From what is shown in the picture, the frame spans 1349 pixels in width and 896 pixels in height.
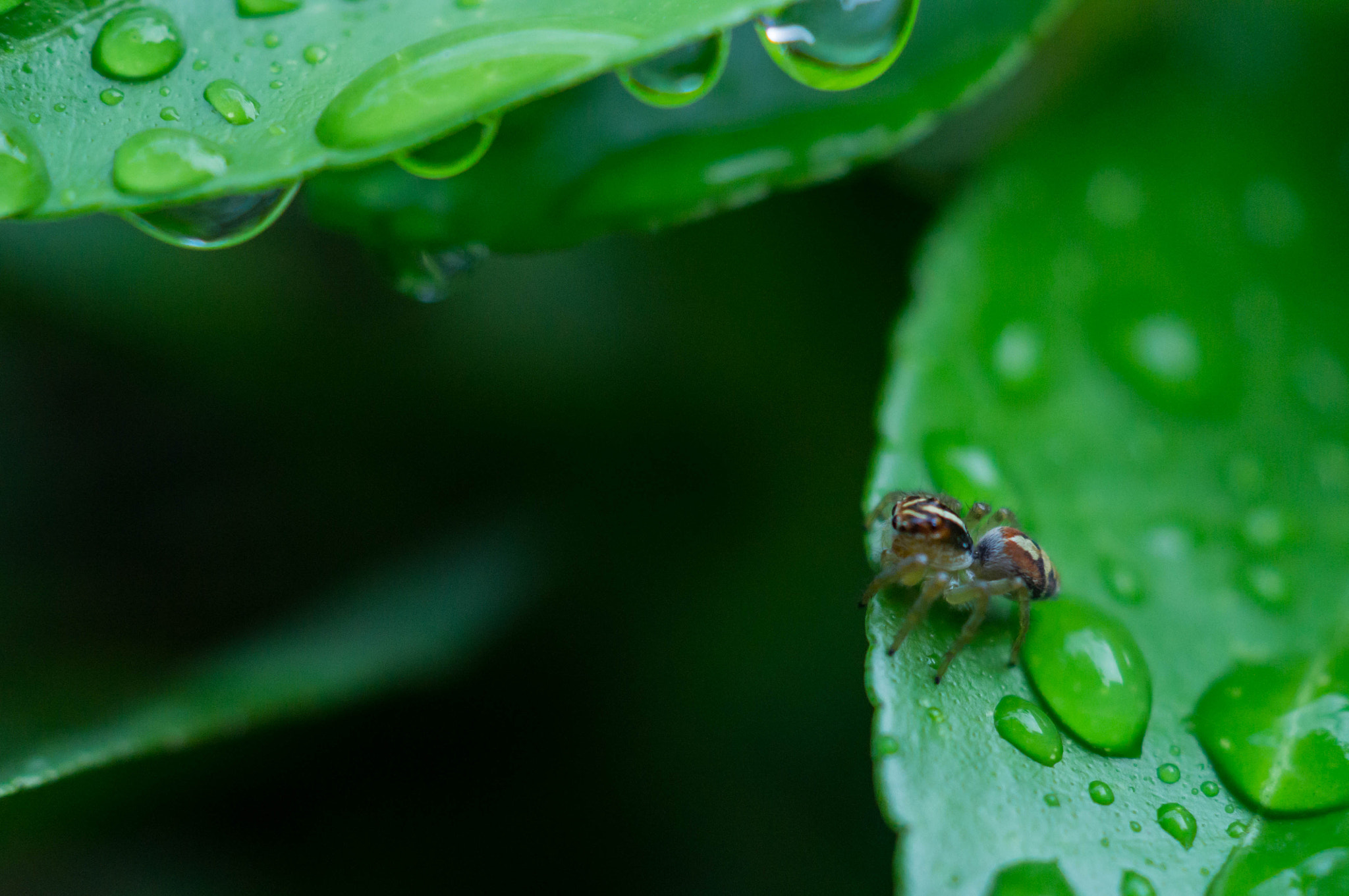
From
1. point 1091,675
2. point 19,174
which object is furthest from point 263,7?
point 1091,675

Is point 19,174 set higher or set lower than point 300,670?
higher

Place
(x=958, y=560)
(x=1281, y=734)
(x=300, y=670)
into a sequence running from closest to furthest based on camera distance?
1. (x=1281, y=734)
2. (x=958, y=560)
3. (x=300, y=670)

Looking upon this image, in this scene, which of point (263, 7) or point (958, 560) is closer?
point (263, 7)

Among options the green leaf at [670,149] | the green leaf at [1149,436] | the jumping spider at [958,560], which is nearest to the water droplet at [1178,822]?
the green leaf at [1149,436]

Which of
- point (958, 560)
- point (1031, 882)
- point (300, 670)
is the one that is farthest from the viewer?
point (300, 670)

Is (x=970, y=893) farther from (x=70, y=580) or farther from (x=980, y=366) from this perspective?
(x=70, y=580)

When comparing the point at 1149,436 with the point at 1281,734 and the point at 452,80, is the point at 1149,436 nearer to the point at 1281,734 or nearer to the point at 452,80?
the point at 1281,734

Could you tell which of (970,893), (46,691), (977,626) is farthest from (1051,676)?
(46,691)
